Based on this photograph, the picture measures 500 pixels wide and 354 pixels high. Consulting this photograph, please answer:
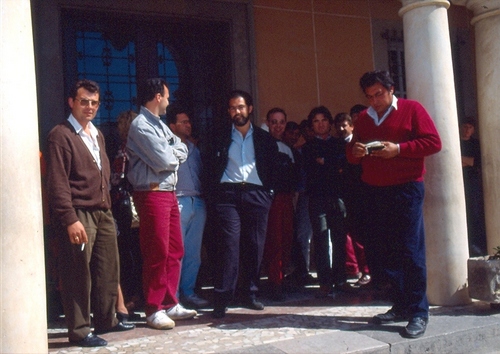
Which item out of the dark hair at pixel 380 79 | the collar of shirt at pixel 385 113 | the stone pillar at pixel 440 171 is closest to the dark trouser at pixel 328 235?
the stone pillar at pixel 440 171

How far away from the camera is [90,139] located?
4508 millimetres

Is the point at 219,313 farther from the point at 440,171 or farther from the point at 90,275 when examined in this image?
the point at 440,171

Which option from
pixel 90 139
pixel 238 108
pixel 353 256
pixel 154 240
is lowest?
pixel 353 256

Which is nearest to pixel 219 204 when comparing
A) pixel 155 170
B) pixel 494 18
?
pixel 155 170

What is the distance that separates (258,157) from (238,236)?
742mm

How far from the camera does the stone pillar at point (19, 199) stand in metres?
3.45

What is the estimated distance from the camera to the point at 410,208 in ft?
14.4

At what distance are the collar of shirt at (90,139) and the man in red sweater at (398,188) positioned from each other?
1.94 meters

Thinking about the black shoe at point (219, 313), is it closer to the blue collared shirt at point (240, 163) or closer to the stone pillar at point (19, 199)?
the blue collared shirt at point (240, 163)

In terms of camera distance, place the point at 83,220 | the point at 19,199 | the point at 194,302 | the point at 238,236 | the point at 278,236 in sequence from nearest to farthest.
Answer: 1. the point at 19,199
2. the point at 83,220
3. the point at 238,236
4. the point at 194,302
5. the point at 278,236

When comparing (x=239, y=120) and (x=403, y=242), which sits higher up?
(x=239, y=120)

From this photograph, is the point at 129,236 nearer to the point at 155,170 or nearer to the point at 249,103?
the point at 155,170

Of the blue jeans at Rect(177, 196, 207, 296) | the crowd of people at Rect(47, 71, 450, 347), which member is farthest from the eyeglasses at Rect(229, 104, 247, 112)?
the blue jeans at Rect(177, 196, 207, 296)

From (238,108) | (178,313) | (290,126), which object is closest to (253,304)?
(178,313)
